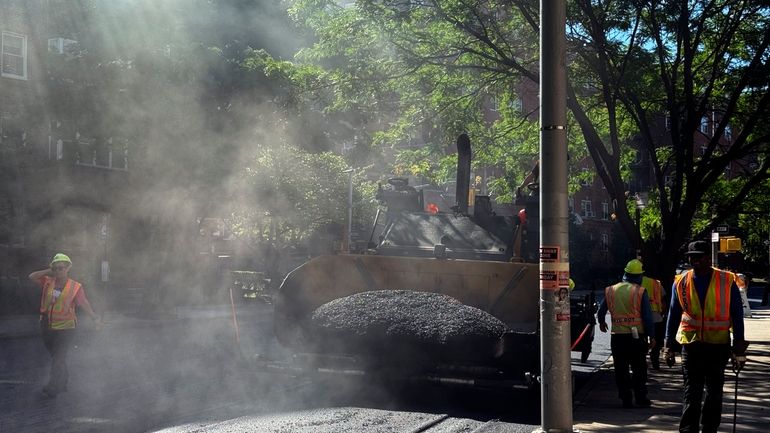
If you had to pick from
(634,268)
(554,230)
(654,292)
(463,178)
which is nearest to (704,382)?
(554,230)

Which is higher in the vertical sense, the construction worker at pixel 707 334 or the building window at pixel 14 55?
the building window at pixel 14 55

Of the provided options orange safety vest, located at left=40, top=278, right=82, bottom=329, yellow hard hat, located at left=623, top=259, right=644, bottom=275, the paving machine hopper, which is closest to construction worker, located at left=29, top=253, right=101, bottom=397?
orange safety vest, located at left=40, top=278, right=82, bottom=329

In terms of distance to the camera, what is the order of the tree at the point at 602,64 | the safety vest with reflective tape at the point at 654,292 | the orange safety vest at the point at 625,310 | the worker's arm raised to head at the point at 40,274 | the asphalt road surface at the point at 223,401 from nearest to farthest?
the asphalt road surface at the point at 223,401 < the orange safety vest at the point at 625,310 < the worker's arm raised to head at the point at 40,274 < the safety vest with reflective tape at the point at 654,292 < the tree at the point at 602,64

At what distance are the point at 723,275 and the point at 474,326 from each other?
270 cm

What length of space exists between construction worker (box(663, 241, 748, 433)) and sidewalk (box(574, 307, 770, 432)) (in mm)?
1041

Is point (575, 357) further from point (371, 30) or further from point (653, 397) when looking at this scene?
point (371, 30)

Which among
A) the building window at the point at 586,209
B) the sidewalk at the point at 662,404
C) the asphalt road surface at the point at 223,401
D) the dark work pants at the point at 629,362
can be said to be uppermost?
the building window at the point at 586,209

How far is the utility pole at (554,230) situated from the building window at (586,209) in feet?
183

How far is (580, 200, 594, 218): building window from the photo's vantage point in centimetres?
6097

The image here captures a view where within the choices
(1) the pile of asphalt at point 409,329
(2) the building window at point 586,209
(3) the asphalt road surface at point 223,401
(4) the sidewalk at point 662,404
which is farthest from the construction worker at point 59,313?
(2) the building window at point 586,209

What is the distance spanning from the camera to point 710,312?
21.6ft

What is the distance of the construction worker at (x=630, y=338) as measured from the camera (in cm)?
896

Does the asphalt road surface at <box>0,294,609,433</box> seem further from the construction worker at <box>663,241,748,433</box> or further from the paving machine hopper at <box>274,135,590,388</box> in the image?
the construction worker at <box>663,241,748,433</box>

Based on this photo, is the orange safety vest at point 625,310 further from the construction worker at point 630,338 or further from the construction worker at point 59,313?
the construction worker at point 59,313
